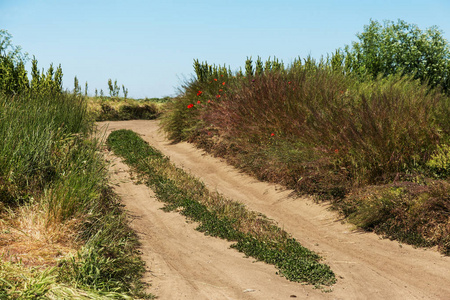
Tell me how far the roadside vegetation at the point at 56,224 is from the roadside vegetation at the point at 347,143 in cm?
348

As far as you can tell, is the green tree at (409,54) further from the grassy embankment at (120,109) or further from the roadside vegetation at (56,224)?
the roadside vegetation at (56,224)

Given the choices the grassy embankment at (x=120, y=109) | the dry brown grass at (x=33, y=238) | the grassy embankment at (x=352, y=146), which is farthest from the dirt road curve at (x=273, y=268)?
the grassy embankment at (x=120, y=109)

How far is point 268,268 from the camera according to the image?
5266 millimetres

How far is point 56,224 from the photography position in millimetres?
5086

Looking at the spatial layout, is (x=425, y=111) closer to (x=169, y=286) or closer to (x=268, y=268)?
(x=268, y=268)

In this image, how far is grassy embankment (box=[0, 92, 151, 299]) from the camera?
4.01m

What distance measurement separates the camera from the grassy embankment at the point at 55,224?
158 inches

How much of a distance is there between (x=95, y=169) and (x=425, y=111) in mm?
5564

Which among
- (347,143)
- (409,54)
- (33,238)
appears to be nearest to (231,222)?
(347,143)

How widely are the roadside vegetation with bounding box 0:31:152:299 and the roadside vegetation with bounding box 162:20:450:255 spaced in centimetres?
348

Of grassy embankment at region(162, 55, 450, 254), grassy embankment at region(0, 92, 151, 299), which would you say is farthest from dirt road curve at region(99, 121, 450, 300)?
grassy embankment at region(0, 92, 151, 299)

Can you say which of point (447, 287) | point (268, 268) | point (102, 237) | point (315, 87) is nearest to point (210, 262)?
point (268, 268)

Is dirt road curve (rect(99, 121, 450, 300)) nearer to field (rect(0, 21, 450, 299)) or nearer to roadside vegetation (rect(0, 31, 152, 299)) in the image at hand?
field (rect(0, 21, 450, 299))

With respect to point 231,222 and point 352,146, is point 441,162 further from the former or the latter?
point 231,222
